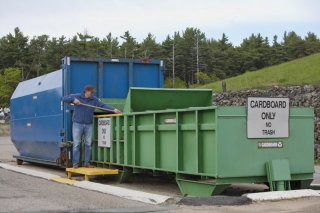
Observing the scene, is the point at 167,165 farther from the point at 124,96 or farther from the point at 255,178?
the point at 124,96

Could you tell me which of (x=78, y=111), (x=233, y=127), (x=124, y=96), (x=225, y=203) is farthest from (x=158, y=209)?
(x=124, y=96)

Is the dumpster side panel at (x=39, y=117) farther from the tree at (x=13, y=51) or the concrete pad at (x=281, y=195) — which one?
the tree at (x=13, y=51)

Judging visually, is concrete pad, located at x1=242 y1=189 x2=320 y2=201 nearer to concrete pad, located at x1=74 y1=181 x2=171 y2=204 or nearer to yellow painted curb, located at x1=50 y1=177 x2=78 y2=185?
concrete pad, located at x1=74 y1=181 x2=171 y2=204

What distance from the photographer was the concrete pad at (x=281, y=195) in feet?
29.8

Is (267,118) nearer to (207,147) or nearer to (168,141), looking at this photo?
(207,147)

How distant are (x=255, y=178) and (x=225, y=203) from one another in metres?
0.98

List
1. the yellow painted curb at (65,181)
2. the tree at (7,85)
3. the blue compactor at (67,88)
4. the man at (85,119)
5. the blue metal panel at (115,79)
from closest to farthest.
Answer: the yellow painted curb at (65,181) < the man at (85,119) < the blue compactor at (67,88) < the blue metal panel at (115,79) < the tree at (7,85)

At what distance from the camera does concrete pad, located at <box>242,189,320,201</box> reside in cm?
909

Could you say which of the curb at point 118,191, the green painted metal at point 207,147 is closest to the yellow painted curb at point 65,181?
the curb at point 118,191

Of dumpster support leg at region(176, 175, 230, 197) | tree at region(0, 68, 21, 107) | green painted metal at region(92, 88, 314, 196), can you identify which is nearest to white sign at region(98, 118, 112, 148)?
green painted metal at region(92, 88, 314, 196)

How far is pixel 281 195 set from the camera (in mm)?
9266

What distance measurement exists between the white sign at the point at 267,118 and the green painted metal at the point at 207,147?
11cm

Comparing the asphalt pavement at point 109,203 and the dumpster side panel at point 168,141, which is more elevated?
the dumpster side panel at point 168,141

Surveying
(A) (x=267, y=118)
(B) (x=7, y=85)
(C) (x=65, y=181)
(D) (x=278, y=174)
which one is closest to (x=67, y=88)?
(C) (x=65, y=181)
